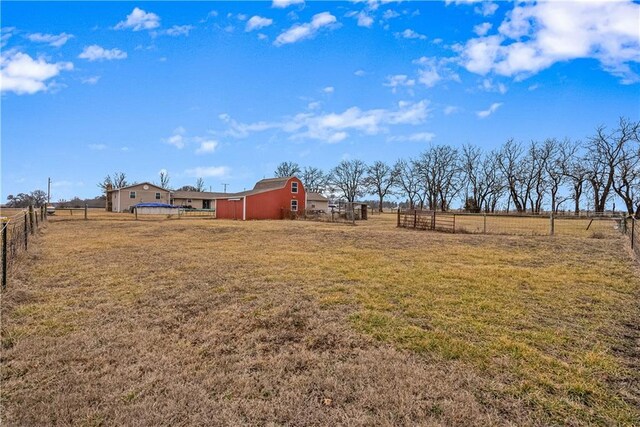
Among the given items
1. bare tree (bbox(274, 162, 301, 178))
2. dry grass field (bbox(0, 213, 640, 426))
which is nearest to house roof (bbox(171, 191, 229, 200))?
bare tree (bbox(274, 162, 301, 178))

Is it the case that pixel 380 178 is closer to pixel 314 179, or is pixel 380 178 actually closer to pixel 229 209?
pixel 314 179

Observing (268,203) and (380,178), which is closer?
(268,203)

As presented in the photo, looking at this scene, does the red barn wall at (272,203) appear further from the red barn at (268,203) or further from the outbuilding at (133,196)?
the outbuilding at (133,196)

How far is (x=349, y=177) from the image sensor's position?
66.4m

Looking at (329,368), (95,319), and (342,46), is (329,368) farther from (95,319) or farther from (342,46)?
(342,46)

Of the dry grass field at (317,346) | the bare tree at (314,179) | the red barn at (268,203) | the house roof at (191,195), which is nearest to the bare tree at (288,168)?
the bare tree at (314,179)

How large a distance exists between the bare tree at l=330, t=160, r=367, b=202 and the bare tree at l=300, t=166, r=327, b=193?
2175 millimetres

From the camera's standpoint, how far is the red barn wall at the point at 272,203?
28938 millimetres

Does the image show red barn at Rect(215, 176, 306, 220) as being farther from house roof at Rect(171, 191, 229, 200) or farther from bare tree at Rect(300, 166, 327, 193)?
bare tree at Rect(300, 166, 327, 193)

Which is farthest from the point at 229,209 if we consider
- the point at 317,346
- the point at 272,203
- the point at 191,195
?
the point at 317,346

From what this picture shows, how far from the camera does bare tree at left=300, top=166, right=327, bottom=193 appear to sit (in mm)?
68312

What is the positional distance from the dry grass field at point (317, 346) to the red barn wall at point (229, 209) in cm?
2211

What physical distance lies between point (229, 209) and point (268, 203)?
3.64 m

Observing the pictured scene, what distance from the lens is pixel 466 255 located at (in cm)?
942
